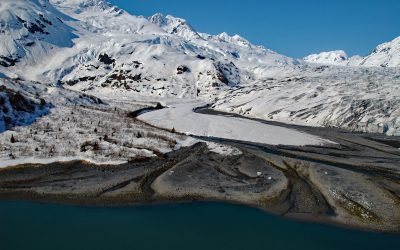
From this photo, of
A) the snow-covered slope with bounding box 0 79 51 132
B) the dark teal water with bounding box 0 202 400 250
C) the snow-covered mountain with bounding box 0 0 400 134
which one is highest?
the snow-covered mountain with bounding box 0 0 400 134

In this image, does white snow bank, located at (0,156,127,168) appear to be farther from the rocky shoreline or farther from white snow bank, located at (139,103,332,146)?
white snow bank, located at (139,103,332,146)

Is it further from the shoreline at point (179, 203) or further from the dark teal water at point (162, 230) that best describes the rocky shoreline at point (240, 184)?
the dark teal water at point (162, 230)

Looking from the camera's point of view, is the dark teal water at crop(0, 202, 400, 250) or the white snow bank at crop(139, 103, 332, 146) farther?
the white snow bank at crop(139, 103, 332, 146)

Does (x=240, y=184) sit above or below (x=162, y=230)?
above

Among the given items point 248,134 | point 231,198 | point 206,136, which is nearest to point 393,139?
point 248,134

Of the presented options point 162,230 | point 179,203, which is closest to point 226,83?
point 179,203

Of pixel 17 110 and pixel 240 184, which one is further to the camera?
pixel 17 110

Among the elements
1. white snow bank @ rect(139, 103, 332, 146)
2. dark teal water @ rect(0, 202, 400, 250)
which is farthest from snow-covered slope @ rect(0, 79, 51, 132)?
dark teal water @ rect(0, 202, 400, 250)

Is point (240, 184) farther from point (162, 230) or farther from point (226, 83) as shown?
point (226, 83)

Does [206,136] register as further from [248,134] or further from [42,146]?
[42,146]
